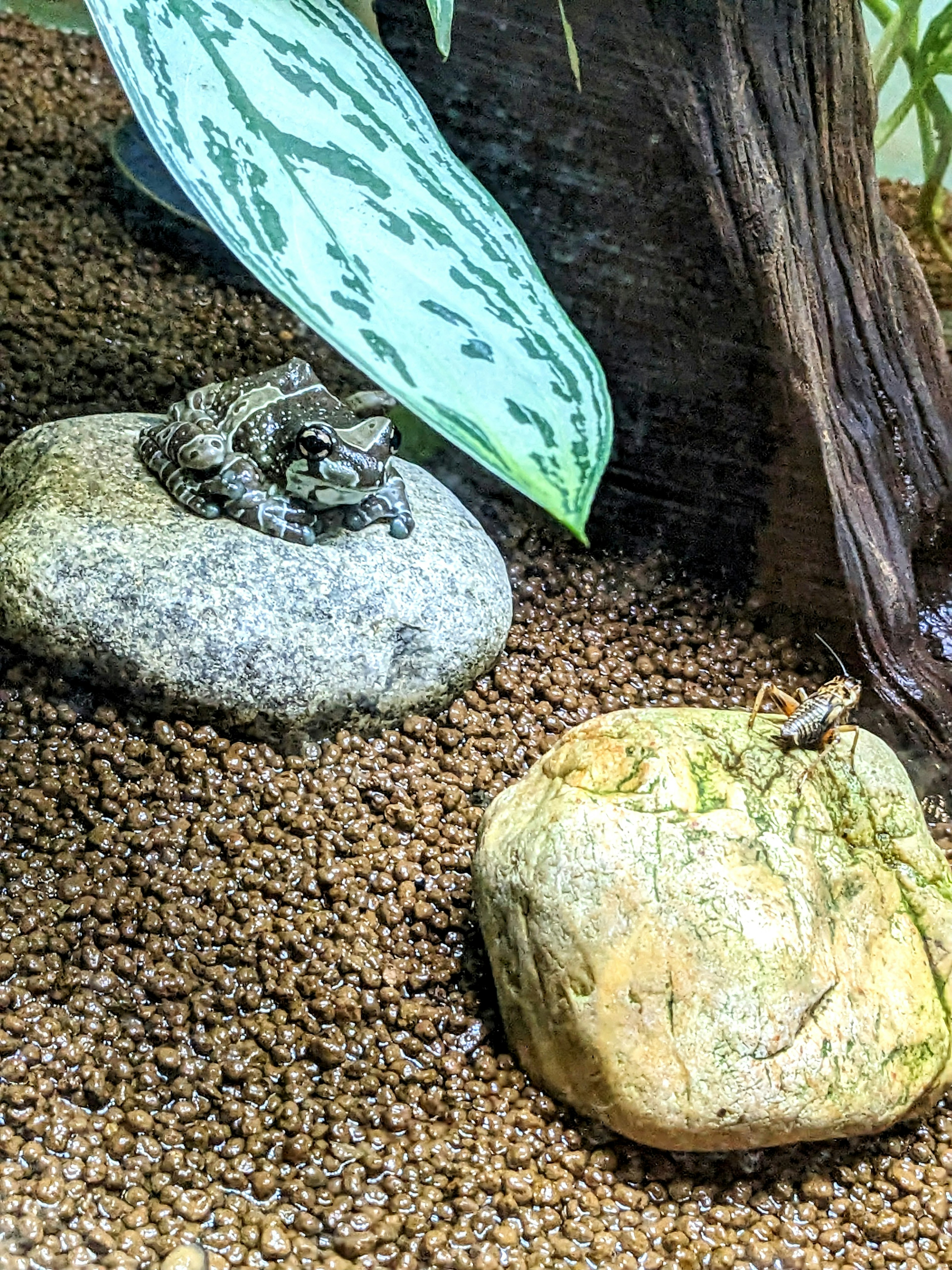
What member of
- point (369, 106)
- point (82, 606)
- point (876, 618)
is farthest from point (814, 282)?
point (82, 606)

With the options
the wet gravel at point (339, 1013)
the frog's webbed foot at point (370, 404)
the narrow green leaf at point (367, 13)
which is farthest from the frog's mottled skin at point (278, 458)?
the narrow green leaf at point (367, 13)

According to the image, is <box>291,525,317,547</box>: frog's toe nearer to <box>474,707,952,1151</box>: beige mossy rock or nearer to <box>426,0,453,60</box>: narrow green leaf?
<box>474,707,952,1151</box>: beige mossy rock

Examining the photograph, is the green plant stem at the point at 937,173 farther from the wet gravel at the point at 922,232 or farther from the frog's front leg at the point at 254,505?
the frog's front leg at the point at 254,505

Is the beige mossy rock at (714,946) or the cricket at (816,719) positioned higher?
the cricket at (816,719)

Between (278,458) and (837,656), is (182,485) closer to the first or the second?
(278,458)

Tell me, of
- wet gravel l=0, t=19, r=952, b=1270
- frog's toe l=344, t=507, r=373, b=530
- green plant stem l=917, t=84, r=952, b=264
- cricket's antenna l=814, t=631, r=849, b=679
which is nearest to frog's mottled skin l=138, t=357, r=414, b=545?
frog's toe l=344, t=507, r=373, b=530
